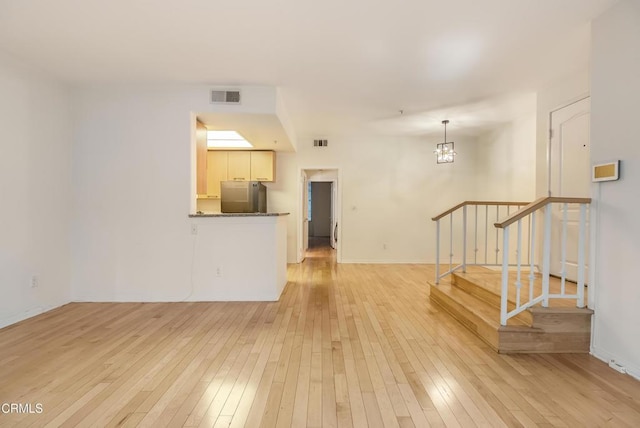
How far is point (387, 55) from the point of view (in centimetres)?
305

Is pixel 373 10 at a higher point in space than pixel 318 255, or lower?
higher

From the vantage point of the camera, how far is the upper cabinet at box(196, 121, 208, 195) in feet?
13.5

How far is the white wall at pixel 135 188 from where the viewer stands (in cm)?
380

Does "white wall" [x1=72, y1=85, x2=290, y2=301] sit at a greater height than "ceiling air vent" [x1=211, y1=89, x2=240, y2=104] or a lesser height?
lesser

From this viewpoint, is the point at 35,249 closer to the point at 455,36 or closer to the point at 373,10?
the point at 373,10

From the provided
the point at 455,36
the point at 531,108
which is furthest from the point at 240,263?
the point at 531,108

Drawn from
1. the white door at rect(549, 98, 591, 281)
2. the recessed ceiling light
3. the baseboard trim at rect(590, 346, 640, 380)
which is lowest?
the baseboard trim at rect(590, 346, 640, 380)

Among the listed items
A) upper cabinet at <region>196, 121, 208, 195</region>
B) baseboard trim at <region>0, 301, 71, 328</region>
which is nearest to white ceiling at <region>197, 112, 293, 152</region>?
upper cabinet at <region>196, 121, 208, 195</region>

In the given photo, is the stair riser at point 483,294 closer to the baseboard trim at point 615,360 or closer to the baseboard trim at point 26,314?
the baseboard trim at point 615,360

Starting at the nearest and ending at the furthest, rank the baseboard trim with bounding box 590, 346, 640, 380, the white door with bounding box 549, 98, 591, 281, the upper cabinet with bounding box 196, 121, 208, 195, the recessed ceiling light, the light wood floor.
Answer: the light wood floor → the baseboard trim with bounding box 590, 346, 640, 380 → the white door with bounding box 549, 98, 591, 281 → the upper cabinet with bounding box 196, 121, 208, 195 → the recessed ceiling light

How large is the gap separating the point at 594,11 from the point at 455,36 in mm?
974

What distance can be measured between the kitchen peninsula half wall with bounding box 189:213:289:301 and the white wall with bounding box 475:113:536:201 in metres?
4.21

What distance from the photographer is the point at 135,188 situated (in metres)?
3.82

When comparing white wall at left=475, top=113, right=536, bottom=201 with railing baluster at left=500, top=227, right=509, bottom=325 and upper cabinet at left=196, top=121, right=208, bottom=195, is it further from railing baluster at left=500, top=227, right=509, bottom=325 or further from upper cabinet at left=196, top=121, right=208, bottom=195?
upper cabinet at left=196, top=121, right=208, bottom=195
